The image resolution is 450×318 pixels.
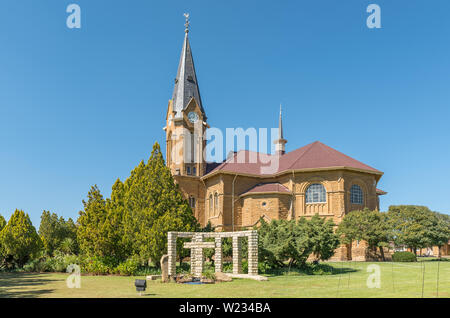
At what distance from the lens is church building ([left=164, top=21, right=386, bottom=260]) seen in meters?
39.9

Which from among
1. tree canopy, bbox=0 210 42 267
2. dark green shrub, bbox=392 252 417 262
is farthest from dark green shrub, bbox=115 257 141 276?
dark green shrub, bbox=392 252 417 262

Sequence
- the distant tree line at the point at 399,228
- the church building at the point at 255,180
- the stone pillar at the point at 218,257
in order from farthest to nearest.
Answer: the church building at the point at 255,180
the distant tree line at the point at 399,228
the stone pillar at the point at 218,257

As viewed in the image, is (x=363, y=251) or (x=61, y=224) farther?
(x=61, y=224)

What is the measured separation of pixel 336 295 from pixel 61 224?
3500 cm

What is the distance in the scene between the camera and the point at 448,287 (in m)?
15.1

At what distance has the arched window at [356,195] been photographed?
133ft

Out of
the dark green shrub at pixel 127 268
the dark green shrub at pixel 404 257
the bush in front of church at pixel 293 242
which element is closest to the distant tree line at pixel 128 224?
the dark green shrub at pixel 127 268

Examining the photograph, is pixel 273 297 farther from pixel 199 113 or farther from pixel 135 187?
pixel 199 113

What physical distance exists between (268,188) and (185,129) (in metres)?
12.7

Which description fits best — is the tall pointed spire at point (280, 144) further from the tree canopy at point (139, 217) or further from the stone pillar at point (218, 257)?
the stone pillar at point (218, 257)

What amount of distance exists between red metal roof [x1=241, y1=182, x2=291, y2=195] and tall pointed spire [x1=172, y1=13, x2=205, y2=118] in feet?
40.8

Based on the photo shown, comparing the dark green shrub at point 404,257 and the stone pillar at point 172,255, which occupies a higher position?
the stone pillar at point 172,255

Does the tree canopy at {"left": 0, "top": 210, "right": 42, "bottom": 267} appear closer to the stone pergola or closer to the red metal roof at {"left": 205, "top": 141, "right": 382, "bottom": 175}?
the stone pergola

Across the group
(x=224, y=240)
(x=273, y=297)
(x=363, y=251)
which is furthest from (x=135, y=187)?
(x=363, y=251)
